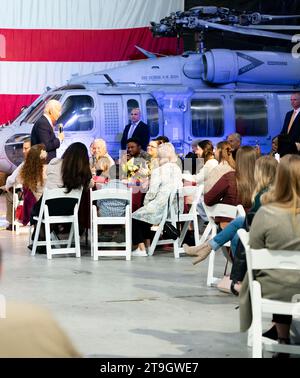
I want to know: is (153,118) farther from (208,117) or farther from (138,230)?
(138,230)

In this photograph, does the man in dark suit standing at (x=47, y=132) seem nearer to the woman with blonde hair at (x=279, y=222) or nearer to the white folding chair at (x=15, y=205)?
the white folding chair at (x=15, y=205)

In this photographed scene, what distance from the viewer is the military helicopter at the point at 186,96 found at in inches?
567

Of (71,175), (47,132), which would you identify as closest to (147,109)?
(47,132)

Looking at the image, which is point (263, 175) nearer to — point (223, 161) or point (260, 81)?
point (223, 161)

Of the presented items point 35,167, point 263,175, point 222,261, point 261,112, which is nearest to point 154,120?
point 261,112

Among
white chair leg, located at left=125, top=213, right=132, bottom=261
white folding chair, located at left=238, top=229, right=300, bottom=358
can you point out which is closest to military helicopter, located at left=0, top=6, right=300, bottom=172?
white chair leg, located at left=125, top=213, right=132, bottom=261

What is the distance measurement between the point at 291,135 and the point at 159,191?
1334 millimetres

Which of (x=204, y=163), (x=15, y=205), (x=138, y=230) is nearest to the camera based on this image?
(x=138, y=230)

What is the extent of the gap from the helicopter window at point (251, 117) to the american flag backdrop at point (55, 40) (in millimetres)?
2944

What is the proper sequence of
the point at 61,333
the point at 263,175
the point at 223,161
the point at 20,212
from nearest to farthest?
the point at 61,333
the point at 263,175
the point at 223,161
the point at 20,212

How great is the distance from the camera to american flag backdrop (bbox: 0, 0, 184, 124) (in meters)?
16.7

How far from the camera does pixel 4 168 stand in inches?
579

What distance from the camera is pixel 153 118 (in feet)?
48.5
